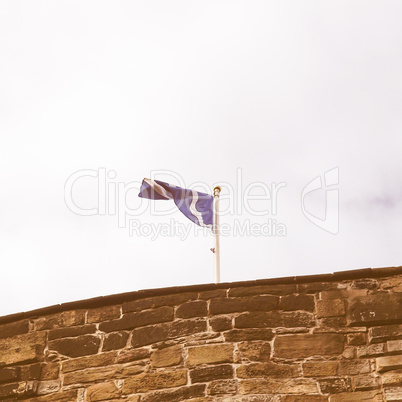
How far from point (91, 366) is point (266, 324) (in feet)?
5.46

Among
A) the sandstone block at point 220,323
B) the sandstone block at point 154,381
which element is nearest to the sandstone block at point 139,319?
the sandstone block at point 220,323

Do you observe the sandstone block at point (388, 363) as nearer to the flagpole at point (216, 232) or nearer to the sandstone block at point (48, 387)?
the flagpole at point (216, 232)

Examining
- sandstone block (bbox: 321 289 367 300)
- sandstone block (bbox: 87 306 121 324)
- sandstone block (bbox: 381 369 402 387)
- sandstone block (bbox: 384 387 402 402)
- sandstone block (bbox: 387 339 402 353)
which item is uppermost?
sandstone block (bbox: 321 289 367 300)

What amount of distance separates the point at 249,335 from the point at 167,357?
2.52 feet

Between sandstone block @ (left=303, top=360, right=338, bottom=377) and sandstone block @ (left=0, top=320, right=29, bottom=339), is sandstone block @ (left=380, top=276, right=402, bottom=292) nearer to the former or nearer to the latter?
sandstone block @ (left=303, top=360, right=338, bottom=377)

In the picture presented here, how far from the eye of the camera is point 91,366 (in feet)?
25.7

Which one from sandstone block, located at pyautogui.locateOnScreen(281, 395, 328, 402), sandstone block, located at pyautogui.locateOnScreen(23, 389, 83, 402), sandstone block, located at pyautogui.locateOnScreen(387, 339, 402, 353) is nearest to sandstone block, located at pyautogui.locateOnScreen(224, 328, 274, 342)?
sandstone block, located at pyautogui.locateOnScreen(281, 395, 328, 402)

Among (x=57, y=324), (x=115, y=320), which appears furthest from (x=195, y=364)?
(x=57, y=324)

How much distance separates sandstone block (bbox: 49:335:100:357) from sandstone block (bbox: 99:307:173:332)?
154 mm

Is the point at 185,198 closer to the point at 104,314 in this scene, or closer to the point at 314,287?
the point at 104,314

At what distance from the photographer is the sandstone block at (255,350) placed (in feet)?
24.7

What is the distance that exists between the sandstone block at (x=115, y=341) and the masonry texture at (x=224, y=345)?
0.01 m

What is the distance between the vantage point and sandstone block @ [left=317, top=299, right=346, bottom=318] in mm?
7723

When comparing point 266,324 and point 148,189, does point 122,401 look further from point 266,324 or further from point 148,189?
point 148,189
